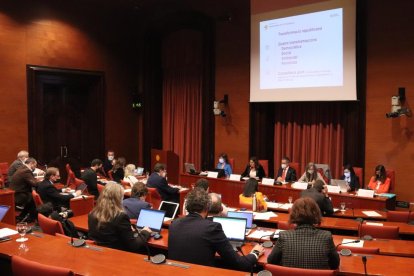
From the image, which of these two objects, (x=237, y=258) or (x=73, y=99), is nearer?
(x=237, y=258)

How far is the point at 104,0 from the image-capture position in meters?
11.3

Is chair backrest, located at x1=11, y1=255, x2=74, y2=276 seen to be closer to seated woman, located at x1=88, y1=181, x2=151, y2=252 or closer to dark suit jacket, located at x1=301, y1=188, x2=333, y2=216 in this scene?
seated woman, located at x1=88, y1=181, x2=151, y2=252

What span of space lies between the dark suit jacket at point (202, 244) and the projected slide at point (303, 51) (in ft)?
19.3

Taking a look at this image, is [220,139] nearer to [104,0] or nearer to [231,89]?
[231,89]

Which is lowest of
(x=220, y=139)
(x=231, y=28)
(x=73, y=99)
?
(x=220, y=139)

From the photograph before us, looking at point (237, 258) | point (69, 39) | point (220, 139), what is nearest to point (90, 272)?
point (237, 258)

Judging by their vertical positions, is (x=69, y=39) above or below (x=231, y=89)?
above

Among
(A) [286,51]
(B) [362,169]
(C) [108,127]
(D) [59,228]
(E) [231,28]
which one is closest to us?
(D) [59,228]

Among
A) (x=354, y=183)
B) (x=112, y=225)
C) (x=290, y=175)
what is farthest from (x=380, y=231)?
(x=290, y=175)

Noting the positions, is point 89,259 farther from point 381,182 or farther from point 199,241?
point 381,182

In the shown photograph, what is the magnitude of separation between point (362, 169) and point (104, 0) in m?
Result: 7.78

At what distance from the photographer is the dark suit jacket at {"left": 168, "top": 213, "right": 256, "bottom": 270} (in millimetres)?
3189

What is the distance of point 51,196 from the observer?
6375 mm

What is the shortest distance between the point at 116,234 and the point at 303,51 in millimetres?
6283
